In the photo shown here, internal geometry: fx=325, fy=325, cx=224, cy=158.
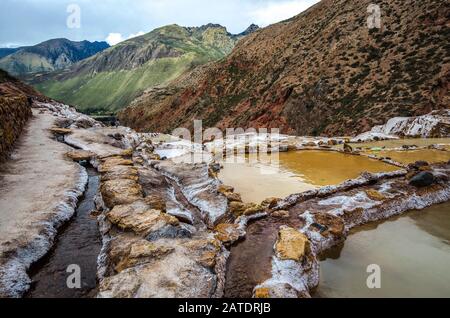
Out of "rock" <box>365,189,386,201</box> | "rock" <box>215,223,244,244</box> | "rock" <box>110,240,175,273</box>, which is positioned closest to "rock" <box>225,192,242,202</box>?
"rock" <box>215,223,244,244</box>

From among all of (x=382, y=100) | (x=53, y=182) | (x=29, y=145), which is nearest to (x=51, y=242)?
(x=53, y=182)

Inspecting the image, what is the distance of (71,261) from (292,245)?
643cm

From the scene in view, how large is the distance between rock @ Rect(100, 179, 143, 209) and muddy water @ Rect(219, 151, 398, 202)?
4743 mm

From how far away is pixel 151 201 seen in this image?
12.3 meters

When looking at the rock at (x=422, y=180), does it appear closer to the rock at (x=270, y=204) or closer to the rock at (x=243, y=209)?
the rock at (x=270, y=204)

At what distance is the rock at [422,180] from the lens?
14430 mm

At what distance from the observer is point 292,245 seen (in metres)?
9.21

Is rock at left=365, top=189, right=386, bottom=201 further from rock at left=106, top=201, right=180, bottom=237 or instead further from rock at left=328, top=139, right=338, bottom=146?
rock at left=328, top=139, right=338, bottom=146

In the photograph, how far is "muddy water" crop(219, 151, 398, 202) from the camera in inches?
619

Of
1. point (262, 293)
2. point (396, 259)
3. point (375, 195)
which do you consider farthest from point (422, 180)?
point (262, 293)

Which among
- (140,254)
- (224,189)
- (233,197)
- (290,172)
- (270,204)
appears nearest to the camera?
(140,254)

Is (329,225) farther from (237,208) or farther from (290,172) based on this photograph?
(290,172)

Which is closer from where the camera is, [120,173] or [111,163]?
[120,173]

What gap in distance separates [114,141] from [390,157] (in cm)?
2065
